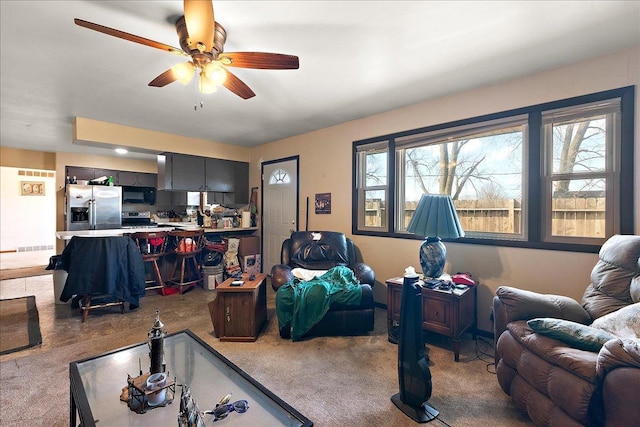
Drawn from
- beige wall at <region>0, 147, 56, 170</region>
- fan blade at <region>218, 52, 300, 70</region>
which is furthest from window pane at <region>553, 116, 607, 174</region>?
beige wall at <region>0, 147, 56, 170</region>

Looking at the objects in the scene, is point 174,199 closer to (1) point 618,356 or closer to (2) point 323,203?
(2) point 323,203

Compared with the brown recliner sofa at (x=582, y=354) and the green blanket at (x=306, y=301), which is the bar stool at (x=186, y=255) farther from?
the brown recliner sofa at (x=582, y=354)

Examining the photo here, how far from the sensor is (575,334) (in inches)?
58.9

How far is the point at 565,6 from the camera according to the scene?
1.72 m

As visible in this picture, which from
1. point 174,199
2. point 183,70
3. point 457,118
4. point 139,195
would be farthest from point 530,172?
point 139,195

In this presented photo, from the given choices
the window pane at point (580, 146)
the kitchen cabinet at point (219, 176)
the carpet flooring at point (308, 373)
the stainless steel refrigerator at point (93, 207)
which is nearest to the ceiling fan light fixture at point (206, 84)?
the carpet flooring at point (308, 373)

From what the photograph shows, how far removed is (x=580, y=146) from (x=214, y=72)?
115 inches

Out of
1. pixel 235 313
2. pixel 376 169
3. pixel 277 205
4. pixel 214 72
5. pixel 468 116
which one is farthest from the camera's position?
pixel 277 205

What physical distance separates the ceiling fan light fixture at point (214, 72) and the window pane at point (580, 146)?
2.73 m

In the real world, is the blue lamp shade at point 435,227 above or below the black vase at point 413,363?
above

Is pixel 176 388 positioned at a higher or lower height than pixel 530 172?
lower

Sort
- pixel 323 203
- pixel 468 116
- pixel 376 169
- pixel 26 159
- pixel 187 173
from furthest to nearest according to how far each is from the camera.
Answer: pixel 26 159 < pixel 187 173 < pixel 323 203 < pixel 376 169 < pixel 468 116

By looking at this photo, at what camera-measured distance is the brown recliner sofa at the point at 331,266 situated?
279cm

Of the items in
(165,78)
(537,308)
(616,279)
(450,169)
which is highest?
(165,78)
